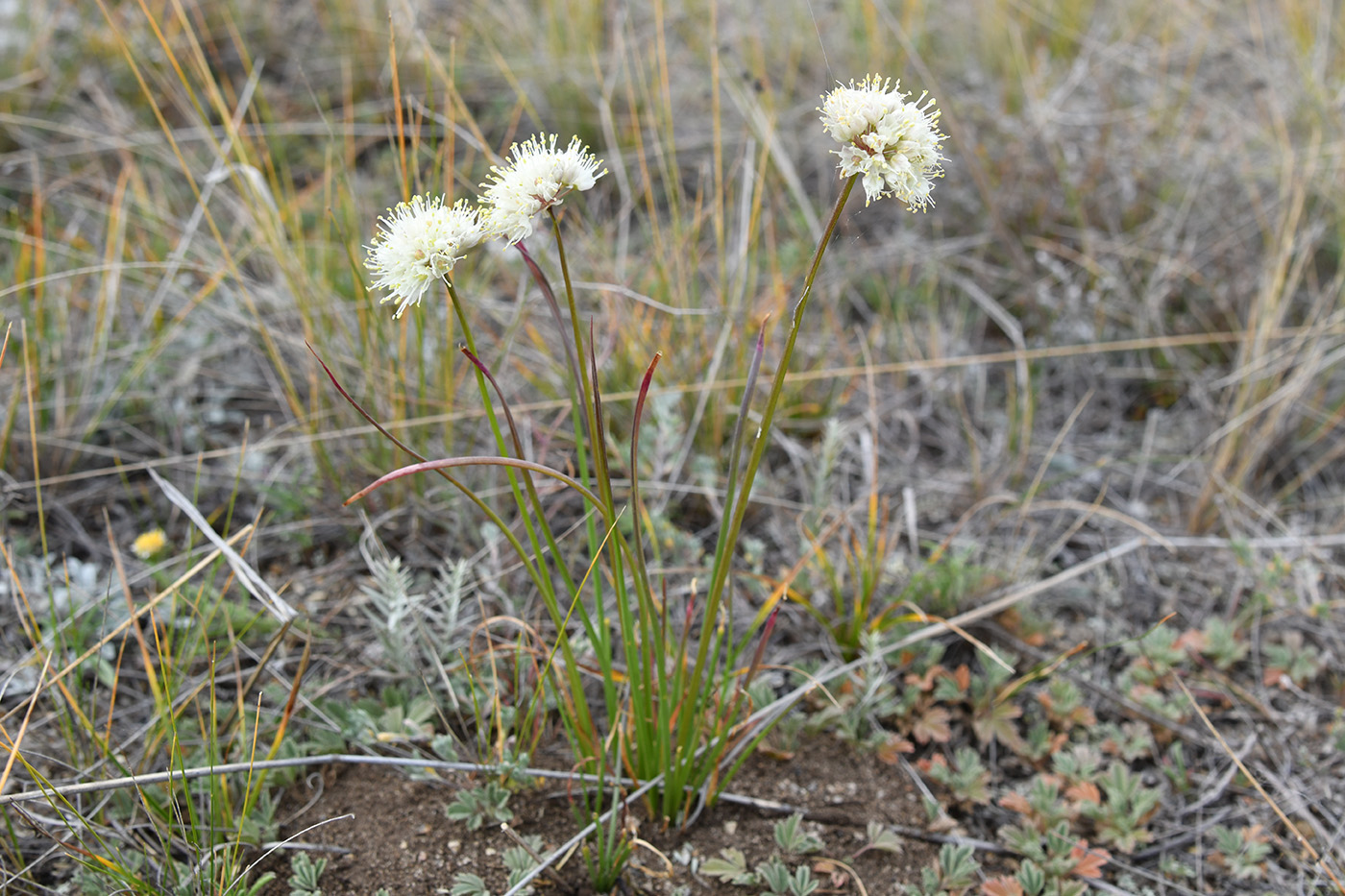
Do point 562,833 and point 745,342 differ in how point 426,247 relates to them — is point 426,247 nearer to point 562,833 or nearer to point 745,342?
point 562,833

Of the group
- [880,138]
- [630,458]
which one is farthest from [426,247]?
[880,138]

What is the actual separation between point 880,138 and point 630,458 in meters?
0.56

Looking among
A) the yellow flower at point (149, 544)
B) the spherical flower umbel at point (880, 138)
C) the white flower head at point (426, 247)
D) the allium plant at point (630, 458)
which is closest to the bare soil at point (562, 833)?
the allium plant at point (630, 458)

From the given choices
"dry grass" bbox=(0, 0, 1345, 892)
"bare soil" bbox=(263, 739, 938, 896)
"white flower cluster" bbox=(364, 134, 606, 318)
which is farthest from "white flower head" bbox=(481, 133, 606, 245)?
"bare soil" bbox=(263, 739, 938, 896)

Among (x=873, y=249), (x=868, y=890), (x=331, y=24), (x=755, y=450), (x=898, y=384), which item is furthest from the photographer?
(x=331, y=24)

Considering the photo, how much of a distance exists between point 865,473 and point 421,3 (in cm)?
293

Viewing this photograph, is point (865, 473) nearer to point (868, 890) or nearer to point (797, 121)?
point (868, 890)

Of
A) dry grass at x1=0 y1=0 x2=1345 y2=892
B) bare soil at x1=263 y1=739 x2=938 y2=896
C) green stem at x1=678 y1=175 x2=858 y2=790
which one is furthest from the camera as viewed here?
dry grass at x1=0 y1=0 x2=1345 y2=892

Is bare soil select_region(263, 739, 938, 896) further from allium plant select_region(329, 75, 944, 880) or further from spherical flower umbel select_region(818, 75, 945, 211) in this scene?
spherical flower umbel select_region(818, 75, 945, 211)

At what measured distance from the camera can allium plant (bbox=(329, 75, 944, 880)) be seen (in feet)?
3.34

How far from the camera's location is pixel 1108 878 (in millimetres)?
1590

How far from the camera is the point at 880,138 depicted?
3.29 feet

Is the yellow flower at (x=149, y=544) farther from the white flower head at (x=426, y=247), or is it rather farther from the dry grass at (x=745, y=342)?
the white flower head at (x=426, y=247)

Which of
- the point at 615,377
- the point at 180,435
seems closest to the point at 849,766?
the point at 615,377
